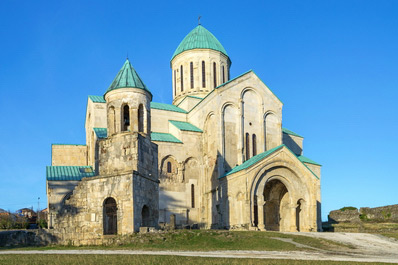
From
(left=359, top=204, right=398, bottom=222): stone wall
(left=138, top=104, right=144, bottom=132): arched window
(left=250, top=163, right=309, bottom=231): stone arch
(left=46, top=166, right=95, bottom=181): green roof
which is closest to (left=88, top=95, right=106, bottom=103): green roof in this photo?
(left=46, top=166, right=95, bottom=181): green roof

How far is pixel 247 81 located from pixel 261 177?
371 inches

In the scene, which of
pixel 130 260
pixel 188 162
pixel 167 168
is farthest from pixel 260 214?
pixel 130 260

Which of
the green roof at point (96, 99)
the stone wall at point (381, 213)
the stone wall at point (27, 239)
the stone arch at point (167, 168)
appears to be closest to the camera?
the stone wall at point (27, 239)

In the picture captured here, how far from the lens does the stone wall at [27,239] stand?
20.7 metres

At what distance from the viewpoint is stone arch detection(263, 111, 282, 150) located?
3638 cm

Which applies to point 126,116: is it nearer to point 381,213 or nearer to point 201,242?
point 201,242

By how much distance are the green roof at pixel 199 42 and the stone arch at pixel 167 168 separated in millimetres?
12036

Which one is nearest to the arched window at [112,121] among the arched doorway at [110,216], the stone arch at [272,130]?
the arched doorway at [110,216]

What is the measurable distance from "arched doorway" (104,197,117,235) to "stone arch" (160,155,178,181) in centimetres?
A: 1150

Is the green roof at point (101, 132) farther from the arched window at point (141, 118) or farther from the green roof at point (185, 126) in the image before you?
the arched window at point (141, 118)

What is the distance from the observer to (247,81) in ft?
118

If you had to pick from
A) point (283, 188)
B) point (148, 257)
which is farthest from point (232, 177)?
point (148, 257)

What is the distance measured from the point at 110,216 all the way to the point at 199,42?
77.3ft

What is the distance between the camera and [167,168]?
3309 centimetres
